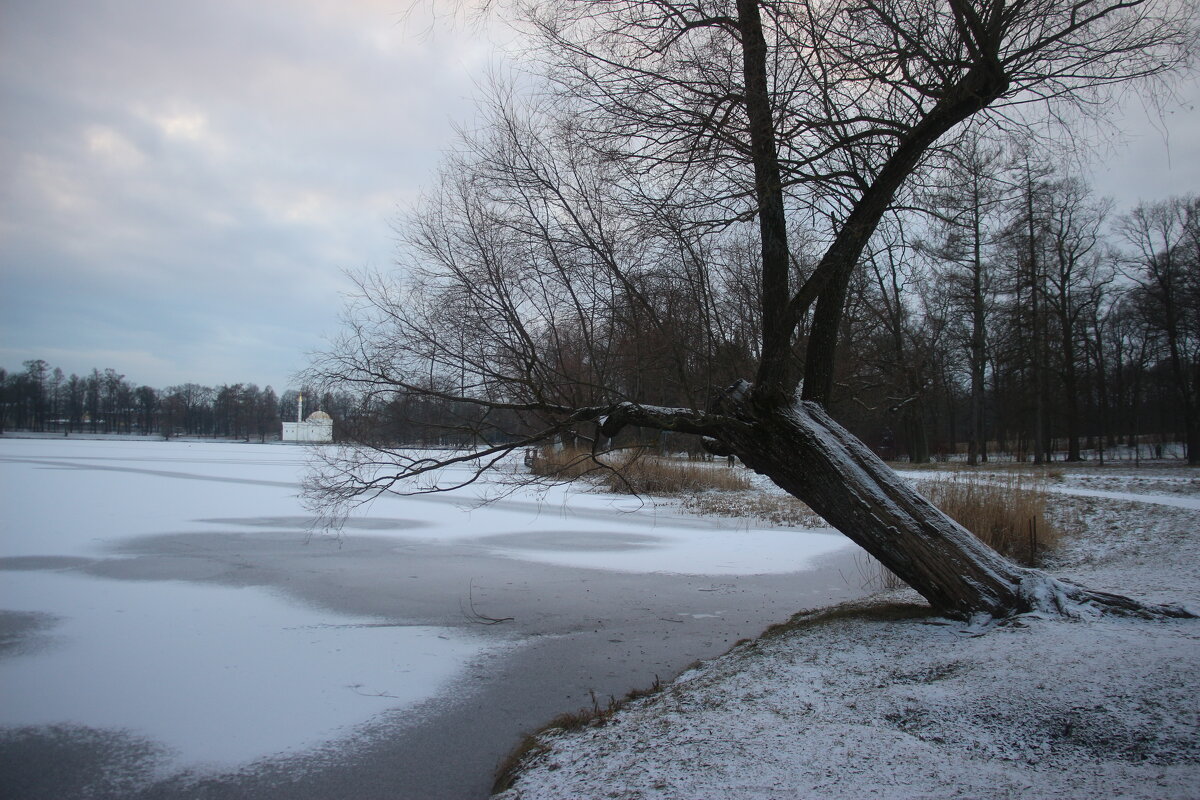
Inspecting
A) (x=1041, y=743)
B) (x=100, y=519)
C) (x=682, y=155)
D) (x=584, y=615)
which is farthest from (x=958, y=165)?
(x=100, y=519)

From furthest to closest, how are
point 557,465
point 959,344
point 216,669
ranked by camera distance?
point 959,344, point 557,465, point 216,669

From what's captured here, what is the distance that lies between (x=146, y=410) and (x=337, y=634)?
97.2 meters

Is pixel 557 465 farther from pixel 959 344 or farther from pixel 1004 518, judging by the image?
pixel 959 344

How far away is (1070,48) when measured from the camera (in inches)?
170

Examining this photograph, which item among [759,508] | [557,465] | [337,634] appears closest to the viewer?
[337,634]

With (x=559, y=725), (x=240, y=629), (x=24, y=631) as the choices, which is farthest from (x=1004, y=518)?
(x=24, y=631)

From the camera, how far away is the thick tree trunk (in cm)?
423

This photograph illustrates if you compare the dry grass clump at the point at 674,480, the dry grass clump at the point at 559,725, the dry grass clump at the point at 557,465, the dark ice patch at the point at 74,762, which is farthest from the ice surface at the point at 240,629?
the dry grass clump at the point at 674,480

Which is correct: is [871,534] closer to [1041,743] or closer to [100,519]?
[1041,743]

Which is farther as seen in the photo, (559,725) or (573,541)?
(573,541)

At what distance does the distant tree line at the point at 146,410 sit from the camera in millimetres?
67250

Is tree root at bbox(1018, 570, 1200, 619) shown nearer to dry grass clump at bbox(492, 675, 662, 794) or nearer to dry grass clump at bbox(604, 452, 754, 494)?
dry grass clump at bbox(492, 675, 662, 794)

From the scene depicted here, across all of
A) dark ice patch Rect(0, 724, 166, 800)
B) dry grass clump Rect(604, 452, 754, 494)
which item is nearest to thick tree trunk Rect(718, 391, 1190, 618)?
dark ice patch Rect(0, 724, 166, 800)

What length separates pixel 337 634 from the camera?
5648 millimetres
